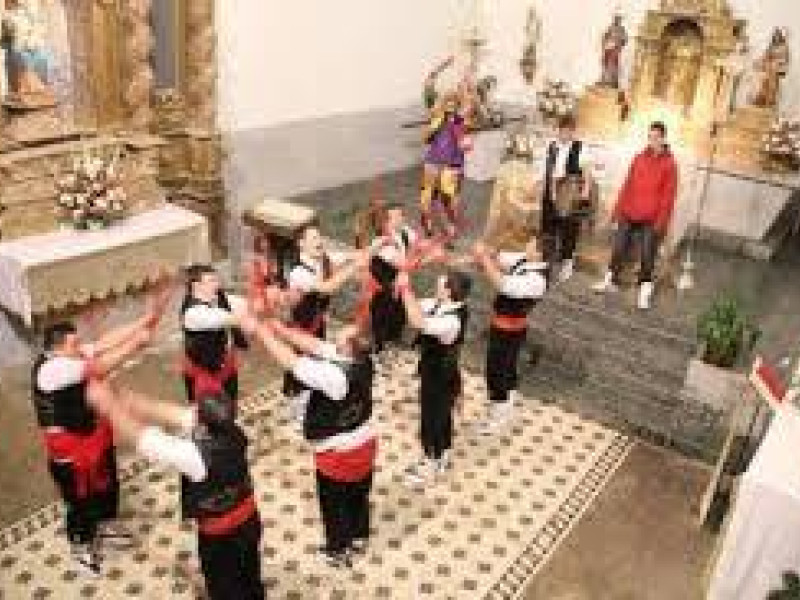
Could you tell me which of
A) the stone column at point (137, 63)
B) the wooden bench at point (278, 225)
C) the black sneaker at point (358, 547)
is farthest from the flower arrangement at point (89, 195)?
the black sneaker at point (358, 547)

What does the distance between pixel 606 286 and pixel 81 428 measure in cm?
599

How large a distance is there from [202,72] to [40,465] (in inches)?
200

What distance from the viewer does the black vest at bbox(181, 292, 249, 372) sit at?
21.3 feet

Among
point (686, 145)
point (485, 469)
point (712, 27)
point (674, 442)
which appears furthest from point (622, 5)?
point (485, 469)

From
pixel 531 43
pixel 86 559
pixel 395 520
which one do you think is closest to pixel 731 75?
pixel 531 43

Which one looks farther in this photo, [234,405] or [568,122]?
[568,122]

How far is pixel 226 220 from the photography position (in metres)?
11.0

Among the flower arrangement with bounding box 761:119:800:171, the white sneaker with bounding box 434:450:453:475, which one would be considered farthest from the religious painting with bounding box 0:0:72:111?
the flower arrangement with bounding box 761:119:800:171

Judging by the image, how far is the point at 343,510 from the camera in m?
6.03

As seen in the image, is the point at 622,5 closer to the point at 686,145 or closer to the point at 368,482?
the point at 686,145

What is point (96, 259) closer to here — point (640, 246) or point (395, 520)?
point (395, 520)

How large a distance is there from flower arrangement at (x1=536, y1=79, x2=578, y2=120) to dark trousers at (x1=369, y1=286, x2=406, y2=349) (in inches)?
223

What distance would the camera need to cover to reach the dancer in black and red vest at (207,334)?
6387 millimetres

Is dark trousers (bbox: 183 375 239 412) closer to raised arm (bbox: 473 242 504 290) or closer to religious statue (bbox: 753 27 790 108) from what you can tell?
raised arm (bbox: 473 242 504 290)
